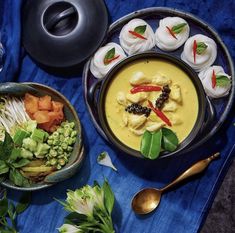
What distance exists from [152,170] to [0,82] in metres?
0.62

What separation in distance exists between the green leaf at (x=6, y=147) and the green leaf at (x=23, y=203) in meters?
0.20

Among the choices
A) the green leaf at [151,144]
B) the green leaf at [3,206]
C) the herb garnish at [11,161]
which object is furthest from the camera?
→ the green leaf at [3,206]

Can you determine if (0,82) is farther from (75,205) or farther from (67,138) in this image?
(75,205)

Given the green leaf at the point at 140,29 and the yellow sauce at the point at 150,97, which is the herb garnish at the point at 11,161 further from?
the green leaf at the point at 140,29

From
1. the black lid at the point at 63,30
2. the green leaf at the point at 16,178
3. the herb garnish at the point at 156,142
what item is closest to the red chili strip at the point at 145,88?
the herb garnish at the point at 156,142

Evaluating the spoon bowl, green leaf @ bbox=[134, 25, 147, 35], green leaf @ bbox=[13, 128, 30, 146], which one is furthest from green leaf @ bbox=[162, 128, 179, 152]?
green leaf @ bbox=[13, 128, 30, 146]

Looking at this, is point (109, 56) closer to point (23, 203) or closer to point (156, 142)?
point (156, 142)

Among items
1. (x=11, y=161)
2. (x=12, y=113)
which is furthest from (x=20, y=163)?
→ (x=12, y=113)

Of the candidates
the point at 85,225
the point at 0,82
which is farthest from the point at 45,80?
the point at 85,225

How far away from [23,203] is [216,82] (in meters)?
0.80

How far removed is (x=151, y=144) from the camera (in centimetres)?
186

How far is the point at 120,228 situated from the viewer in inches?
81.8

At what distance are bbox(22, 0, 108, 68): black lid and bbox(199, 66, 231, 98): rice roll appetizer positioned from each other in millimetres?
385

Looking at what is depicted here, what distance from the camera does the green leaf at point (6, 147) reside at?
1.95 metres
